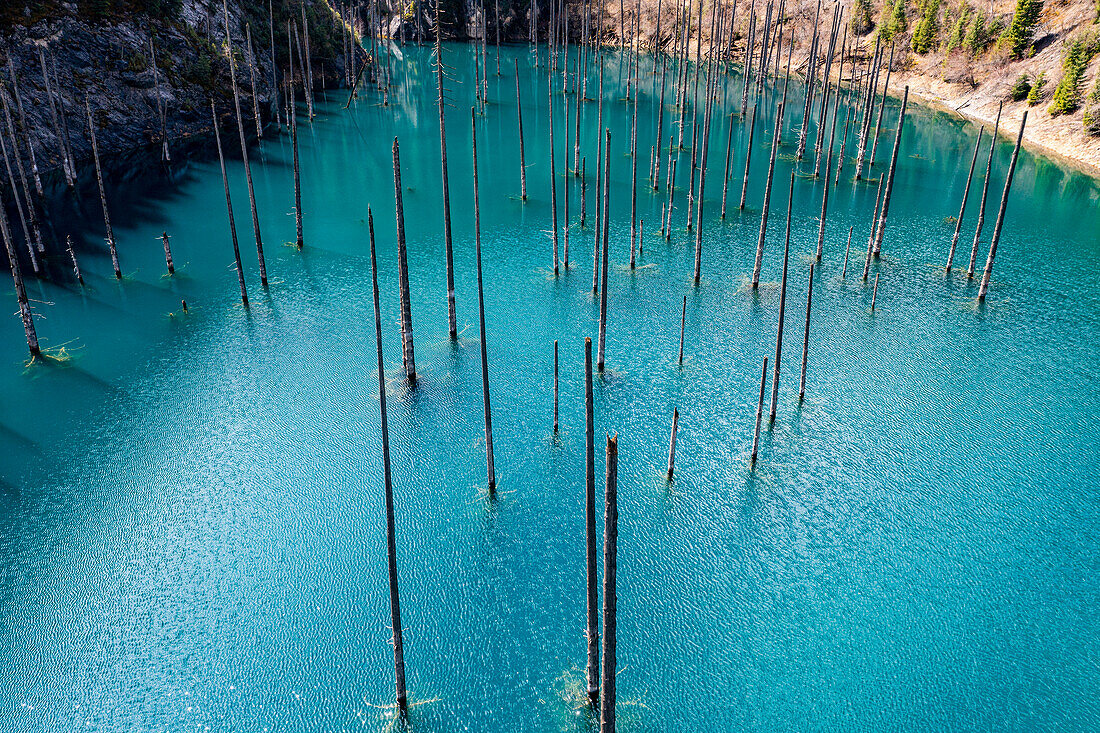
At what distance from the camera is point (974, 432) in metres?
31.3

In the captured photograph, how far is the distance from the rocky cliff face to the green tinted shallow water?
14.0 m

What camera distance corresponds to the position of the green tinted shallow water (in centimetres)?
2091

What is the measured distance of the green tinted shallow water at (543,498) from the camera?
20.9 meters

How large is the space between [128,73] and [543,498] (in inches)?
2323

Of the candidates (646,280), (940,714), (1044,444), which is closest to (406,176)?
(646,280)

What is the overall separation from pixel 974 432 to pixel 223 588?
30.2 metres

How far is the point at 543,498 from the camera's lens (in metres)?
27.8

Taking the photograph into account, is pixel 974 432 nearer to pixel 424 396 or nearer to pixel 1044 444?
pixel 1044 444

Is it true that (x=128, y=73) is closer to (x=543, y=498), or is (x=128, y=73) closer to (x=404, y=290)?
(x=404, y=290)

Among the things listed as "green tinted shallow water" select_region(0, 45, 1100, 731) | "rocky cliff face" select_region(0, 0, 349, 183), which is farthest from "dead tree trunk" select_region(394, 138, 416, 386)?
"rocky cliff face" select_region(0, 0, 349, 183)

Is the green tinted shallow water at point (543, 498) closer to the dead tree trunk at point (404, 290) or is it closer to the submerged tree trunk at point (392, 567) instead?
the submerged tree trunk at point (392, 567)

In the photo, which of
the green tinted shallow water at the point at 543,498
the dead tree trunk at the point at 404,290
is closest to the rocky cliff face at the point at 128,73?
the green tinted shallow water at the point at 543,498

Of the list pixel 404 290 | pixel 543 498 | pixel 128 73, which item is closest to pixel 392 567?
pixel 543 498

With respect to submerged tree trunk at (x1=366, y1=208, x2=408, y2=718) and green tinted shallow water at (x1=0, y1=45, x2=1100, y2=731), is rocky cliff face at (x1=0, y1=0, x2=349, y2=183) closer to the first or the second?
green tinted shallow water at (x1=0, y1=45, x2=1100, y2=731)
